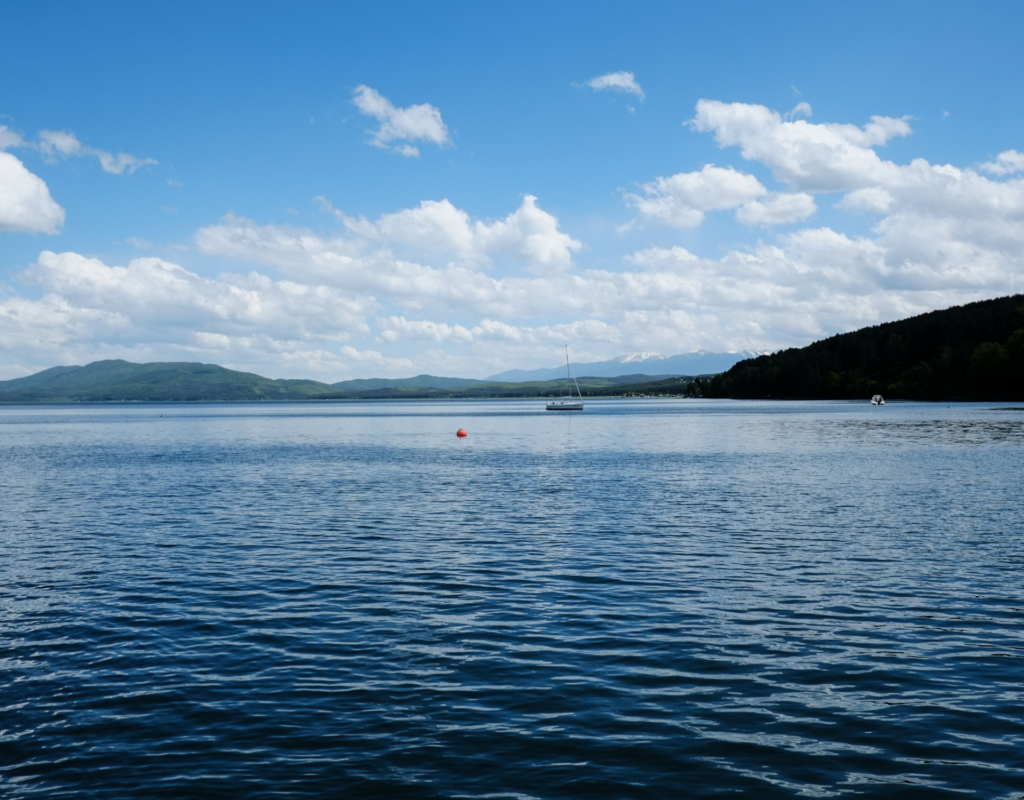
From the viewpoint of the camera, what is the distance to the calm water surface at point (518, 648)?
49.0 ft

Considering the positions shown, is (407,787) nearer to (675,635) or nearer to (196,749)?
(196,749)

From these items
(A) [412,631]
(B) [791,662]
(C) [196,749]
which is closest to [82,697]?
(C) [196,749]

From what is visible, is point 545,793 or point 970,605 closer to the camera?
point 545,793

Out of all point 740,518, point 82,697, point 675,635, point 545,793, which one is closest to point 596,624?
point 675,635

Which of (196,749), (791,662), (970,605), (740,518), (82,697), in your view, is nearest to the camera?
(196,749)

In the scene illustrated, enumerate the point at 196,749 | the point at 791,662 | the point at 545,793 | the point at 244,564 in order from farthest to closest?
the point at 244,564
the point at 791,662
the point at 196,749
the point at 545,793

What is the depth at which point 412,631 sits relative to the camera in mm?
23812

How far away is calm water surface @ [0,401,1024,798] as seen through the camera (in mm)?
14930

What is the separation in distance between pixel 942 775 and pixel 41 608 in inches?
1034

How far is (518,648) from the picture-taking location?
72.0ft

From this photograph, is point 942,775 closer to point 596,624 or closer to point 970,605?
point 596,624

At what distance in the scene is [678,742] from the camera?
1588cm

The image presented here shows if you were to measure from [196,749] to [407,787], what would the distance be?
4542mm

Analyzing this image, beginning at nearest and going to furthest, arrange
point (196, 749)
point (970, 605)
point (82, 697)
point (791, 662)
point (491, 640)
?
point (196, 749) → point (82, 697) → point (791, 662) → point (491, 640) → point (970, 605)
